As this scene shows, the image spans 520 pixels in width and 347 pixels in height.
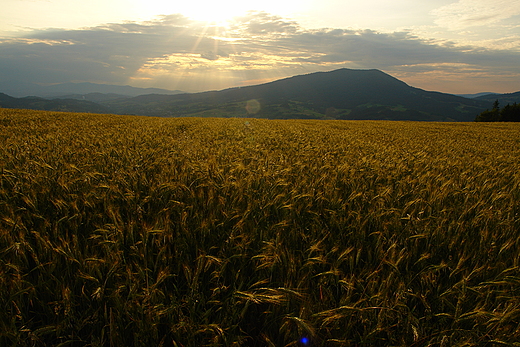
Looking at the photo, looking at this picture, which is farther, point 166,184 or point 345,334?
point 166,184

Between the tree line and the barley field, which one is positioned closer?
the barley field

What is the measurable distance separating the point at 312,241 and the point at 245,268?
492mm

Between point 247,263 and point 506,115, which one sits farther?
point 506,115

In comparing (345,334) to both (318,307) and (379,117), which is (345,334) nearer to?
(318,307)

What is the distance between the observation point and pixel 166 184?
2.28m

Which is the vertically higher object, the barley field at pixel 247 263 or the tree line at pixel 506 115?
the tree line at pixel 506 115

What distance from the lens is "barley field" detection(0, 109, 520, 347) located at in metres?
1.04

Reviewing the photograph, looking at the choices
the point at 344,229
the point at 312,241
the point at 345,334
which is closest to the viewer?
the point at 345,334

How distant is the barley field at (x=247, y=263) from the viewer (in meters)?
1.04

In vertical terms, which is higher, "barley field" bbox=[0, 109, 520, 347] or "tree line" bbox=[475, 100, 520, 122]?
"tree line" bbox=[475, 100, 520, 122]

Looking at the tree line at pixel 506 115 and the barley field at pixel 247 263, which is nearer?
the barley field at pixel 247 263

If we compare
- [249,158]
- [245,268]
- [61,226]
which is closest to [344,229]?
[245,268]

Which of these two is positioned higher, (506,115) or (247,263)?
(506,115)

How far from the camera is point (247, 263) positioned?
152 centimetres
